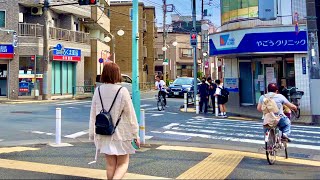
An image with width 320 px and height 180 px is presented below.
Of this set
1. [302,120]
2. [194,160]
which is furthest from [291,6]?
[194,160]

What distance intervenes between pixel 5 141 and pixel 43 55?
60.9 ft

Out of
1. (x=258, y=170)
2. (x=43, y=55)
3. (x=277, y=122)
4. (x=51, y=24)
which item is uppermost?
(x=51, y=24)

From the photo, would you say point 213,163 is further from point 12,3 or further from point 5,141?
point 12,3

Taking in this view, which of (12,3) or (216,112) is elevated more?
(12,3)

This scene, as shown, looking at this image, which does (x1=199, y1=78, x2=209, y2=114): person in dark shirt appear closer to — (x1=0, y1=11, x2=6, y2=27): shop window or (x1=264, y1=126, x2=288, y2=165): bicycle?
(x1=264, y1=126, x2=288, y2=165): bicycle

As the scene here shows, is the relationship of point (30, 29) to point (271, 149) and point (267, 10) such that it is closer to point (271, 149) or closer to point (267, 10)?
point (267, 10)

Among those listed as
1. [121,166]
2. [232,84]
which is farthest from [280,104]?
[232,84]

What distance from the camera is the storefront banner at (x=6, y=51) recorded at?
2841 cm

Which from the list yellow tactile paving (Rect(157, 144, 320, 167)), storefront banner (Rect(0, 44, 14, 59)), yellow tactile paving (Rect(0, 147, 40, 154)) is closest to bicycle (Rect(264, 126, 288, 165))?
yellow tactile paving (Rect(157, 144, 320, 167))

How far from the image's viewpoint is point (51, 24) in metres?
31.9

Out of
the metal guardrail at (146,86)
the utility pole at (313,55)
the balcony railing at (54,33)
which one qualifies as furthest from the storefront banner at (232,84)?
the metal guardrail at (146,86)

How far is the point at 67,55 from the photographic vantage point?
104ft

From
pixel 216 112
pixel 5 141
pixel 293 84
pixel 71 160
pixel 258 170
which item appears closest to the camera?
pixel 258 170

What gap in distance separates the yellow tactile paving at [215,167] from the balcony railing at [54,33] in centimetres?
2497
